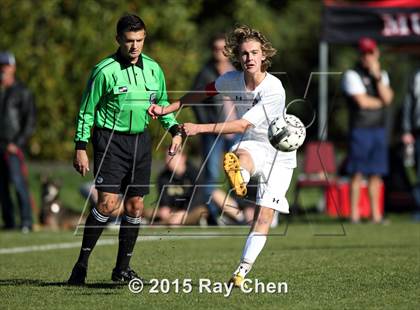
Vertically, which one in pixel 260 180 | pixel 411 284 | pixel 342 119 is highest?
pixel 260 180

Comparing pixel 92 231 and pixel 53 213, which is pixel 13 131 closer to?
pixel 53 213

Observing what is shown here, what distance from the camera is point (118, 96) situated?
8789mm

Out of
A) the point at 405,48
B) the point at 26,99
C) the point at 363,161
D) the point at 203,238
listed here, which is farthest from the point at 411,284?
the point at 405,48

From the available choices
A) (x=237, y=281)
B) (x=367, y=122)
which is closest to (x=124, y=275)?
(x=237, y=281)

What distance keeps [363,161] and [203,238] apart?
10.3ft

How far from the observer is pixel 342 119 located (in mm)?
40406

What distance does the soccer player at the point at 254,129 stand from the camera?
844 centimetres

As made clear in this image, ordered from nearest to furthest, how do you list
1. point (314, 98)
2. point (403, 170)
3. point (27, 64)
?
point (403, 170) → point (27, 64) → point (314, 98)

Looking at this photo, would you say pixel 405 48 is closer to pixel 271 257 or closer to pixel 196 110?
pixel 196 110

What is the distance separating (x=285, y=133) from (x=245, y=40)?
32.1 inches

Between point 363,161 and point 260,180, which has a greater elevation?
point 260,180

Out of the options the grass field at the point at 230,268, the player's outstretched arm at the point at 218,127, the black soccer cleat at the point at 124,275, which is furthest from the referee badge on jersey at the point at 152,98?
the black soccer cleat at the point at 124,275

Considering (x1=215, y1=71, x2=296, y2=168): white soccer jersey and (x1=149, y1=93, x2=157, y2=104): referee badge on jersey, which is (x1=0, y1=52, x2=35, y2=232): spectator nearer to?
(x1=149, y1=93, x2=157, y2=104): referee badge on jersey

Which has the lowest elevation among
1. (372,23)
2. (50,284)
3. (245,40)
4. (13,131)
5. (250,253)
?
(13,131)
